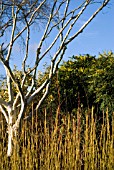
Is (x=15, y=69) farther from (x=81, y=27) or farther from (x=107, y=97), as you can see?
(x=107, y=97)

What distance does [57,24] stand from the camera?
579cm

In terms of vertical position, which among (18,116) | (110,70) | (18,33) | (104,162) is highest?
(18,33)

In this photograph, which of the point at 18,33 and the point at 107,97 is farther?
the point at 18,33

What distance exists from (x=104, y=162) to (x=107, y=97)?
207 cm

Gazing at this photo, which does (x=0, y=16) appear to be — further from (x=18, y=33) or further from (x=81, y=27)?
(x=81, y=27)

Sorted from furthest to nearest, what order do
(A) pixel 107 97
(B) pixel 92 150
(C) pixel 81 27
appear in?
(C) pixel 81 27, (A) pixel 107 97, (B) pixel 92 150

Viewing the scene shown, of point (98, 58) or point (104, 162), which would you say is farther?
point (98, 58)

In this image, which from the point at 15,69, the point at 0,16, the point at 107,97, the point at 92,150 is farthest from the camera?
the point at 15,69

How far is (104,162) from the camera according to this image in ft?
9.66

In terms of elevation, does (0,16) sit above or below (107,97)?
above

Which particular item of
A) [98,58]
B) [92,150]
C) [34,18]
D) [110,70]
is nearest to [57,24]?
[34,18]

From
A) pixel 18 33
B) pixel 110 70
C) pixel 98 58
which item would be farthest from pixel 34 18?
pixel 110 70

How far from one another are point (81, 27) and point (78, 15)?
0.21m

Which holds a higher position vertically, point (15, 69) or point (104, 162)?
point (15, 69)
